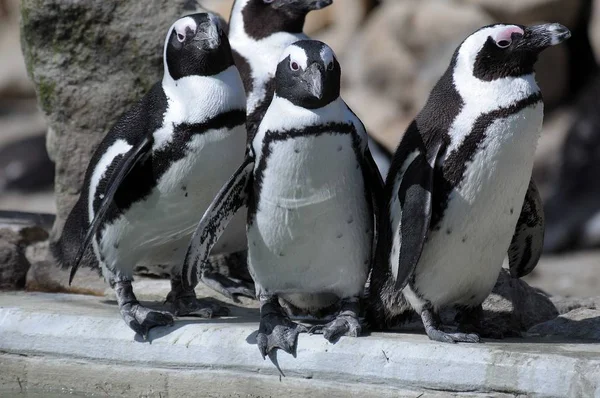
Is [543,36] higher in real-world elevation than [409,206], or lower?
higher

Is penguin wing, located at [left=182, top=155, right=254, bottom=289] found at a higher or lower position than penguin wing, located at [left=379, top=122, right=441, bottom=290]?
lower

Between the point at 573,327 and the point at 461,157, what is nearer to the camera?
the point at 461,157

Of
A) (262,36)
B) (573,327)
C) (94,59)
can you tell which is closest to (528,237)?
(573,327)

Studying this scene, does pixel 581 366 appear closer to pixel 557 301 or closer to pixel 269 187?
pixel 269 187

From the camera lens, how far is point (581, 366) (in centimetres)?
344

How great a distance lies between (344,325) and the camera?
394 cm

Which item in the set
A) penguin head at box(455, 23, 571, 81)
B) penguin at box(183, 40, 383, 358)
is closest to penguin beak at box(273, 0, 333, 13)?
penguin at box(183, 40, 383, 358)

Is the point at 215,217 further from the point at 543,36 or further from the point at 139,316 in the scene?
the point at 543,36

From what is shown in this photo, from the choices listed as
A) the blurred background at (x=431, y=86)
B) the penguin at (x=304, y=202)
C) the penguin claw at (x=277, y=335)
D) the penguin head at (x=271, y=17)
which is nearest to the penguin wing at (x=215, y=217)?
the penguin at (x=304, y=202)

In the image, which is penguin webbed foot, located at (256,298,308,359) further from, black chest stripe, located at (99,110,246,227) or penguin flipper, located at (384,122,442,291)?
black chest stripe, located at (99,110,246,227)

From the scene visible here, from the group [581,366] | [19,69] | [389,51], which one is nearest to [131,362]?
[581,366]

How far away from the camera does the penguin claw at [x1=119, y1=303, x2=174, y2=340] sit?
4.21m

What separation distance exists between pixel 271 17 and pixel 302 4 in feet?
0.62

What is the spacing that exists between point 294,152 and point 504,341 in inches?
37.8
